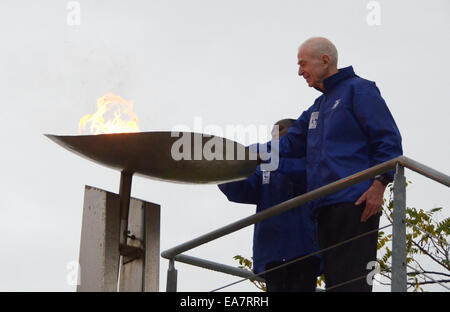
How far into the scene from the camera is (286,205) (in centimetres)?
382

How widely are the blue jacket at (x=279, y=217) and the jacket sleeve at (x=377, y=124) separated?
50 centimetres

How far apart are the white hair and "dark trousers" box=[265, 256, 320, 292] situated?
3.46 feet

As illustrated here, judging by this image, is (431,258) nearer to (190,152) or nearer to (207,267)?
(207,267)

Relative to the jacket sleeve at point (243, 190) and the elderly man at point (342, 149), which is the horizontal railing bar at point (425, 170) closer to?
the elderly man at point (342, 149)

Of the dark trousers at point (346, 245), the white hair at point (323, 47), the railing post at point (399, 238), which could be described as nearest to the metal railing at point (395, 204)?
the railing post at point (399, 238)

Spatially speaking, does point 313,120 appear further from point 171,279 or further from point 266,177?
point 171,279

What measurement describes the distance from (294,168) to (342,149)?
43 centimetres

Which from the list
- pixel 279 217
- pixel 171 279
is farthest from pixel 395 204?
pixel 171 279

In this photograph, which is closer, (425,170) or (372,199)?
(425,170)

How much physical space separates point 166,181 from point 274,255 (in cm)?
89

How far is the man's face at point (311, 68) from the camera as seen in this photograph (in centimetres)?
447

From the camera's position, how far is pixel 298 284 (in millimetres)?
4367

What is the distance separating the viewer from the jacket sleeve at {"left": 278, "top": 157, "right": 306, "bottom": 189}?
444 cm

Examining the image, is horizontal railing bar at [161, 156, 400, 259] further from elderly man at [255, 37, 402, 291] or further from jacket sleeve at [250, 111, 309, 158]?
jacket sleeve at [250, 111, 309, 158]
